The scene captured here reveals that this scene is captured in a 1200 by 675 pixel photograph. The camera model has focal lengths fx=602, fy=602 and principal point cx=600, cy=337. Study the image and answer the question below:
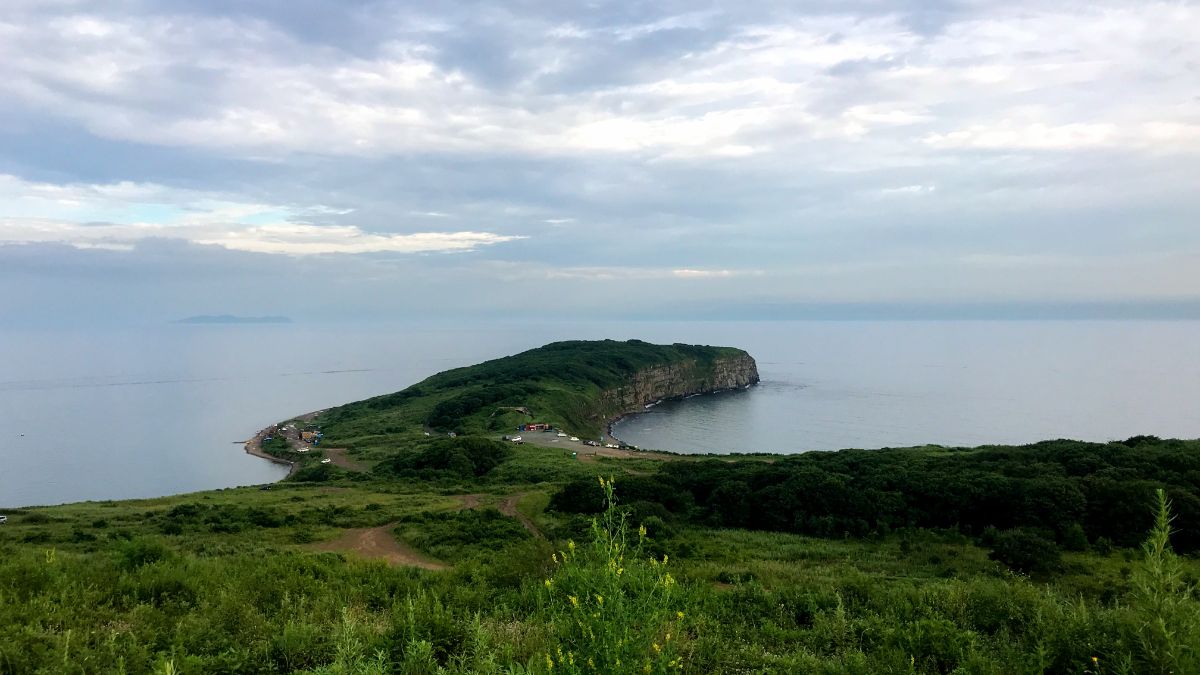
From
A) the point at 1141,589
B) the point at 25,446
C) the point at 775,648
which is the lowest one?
the point at 25,446

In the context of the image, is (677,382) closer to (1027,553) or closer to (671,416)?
(671,416)

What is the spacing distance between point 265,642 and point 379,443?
6923 cm

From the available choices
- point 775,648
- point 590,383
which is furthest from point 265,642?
point 590,383

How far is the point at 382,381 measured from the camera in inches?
6890

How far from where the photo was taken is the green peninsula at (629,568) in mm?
7156

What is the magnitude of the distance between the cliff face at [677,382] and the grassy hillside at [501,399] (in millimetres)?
2018

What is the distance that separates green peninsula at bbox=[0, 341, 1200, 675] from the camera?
7.16 m

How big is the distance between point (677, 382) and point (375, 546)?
12576cm

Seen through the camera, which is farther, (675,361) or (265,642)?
(675,361)

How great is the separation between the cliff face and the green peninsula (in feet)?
203

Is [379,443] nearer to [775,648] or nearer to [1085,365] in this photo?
[775,648]

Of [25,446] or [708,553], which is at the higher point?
[708,553]

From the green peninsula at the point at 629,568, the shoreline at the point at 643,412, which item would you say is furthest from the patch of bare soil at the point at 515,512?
the shoreline at the point at 643,412

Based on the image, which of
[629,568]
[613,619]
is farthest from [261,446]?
[613,619]
